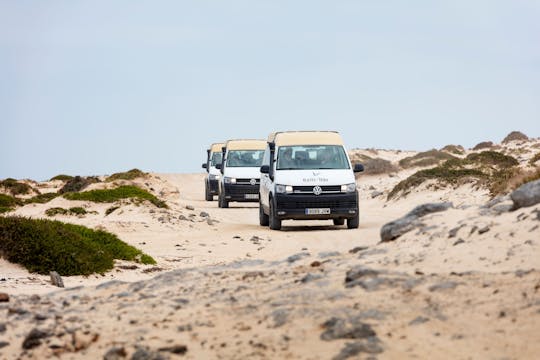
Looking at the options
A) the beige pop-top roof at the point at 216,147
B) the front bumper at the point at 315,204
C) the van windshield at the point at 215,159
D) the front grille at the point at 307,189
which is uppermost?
the beige pop-top roof at the point at 216,147

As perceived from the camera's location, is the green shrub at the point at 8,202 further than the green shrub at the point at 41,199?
No

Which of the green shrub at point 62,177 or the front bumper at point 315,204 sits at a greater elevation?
the front bumper at point 315,204

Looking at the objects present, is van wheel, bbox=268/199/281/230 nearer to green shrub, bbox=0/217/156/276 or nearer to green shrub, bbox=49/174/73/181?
green shrub, bbox=0/217/156/276

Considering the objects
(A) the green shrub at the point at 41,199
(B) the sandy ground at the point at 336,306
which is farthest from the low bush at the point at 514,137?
(B) the sandy ground at the point at 336,306

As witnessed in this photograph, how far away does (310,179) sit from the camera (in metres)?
20.7

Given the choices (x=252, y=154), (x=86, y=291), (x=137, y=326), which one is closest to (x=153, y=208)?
(x=252, y=154)

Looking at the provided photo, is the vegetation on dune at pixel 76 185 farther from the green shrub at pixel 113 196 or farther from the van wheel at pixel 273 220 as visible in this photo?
the van wheel at pixel 273 220

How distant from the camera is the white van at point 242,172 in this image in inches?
1282

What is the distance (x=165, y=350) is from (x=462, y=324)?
2.52 metres

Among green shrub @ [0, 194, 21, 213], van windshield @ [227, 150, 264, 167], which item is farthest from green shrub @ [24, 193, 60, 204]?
van windshield @ [227, 150, 264, 167]

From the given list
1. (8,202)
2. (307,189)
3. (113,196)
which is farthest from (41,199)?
(307,189)

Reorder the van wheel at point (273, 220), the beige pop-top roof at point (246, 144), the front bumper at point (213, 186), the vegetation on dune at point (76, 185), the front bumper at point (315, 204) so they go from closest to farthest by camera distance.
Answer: the front bumper at point (315, 204) < the van wheel at point (273, 220) < the beige pop-top roof at point (246, 144) < the front bumper at point (213, 186) < the vegetation on dune at point (76, 185)

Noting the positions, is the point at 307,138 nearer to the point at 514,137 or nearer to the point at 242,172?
the point at 242,172

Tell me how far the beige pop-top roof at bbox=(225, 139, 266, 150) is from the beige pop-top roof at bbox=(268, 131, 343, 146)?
11.2 m
